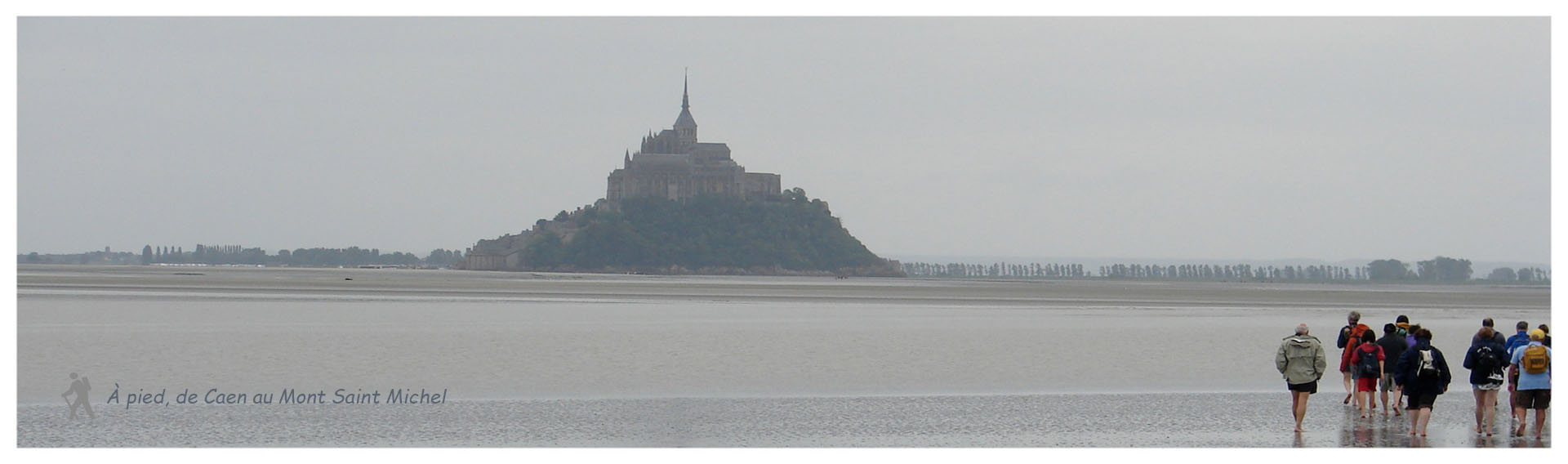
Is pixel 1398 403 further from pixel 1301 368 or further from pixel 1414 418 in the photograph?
pixel 1301 368

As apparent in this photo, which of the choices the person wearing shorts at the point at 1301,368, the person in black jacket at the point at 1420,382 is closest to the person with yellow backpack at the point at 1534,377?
the person in black jacket at the point at 1420,382

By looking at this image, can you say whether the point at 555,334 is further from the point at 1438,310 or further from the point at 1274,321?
the point at 1438,310

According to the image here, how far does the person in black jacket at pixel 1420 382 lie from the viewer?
10719mm

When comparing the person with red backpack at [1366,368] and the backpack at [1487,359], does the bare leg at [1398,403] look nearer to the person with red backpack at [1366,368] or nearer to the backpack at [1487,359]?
the person with red backpack at [1366,368]

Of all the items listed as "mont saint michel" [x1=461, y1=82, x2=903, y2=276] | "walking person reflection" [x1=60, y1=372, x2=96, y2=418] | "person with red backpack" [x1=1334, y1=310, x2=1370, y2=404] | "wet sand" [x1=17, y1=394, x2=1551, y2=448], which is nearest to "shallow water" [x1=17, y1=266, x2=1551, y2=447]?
"wet sand" [x1=17, y1=394, x2=1551, y2=448]

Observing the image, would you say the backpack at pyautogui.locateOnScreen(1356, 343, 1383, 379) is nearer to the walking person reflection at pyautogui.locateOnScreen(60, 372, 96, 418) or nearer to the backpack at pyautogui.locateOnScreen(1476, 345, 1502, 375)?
the backpack at pyautogui.locateOnScreen(1476, 345, 1502, 375)

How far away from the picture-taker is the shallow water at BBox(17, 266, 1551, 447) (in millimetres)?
10938

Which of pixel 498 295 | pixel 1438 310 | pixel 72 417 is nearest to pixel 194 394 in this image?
pixel 72 417

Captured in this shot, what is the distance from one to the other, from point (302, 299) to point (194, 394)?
1041 inches

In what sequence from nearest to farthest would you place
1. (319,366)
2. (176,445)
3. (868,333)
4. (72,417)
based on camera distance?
(176,445), (72,417), (319,366), (868,333)

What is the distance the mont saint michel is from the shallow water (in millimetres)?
90913

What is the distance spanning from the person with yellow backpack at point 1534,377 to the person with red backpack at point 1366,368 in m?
1.33

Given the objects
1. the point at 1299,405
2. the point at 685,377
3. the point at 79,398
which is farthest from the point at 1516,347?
the point at 79,398

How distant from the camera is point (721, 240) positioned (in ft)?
428
